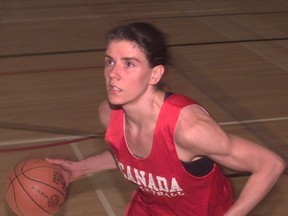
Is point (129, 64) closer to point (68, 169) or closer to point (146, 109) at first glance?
point (146, 109)

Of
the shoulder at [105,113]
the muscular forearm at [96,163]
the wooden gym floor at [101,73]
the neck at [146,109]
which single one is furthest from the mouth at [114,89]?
the wooden gym floor at [101,73]

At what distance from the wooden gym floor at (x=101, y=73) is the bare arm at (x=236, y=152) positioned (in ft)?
4.25

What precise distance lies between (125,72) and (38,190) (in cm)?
79

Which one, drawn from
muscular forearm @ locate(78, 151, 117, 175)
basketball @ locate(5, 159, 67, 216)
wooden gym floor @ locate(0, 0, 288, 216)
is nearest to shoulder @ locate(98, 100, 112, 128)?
muscular forearm @ locate(78, 151, 117, 175)

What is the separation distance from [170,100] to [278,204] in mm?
1502

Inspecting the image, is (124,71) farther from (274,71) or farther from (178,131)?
(274,71)

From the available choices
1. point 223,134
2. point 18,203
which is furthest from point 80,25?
point 223,134

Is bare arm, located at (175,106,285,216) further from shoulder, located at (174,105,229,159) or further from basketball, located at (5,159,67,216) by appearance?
basketball, located at (5,159,67,216)

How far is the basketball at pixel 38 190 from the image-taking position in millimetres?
2686

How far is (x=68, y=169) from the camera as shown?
107 inches

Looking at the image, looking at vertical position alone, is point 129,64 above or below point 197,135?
above

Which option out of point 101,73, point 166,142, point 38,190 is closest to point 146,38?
point 166,142

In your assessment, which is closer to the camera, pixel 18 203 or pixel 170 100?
pixel 170 100

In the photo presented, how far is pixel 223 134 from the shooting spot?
226 cm
